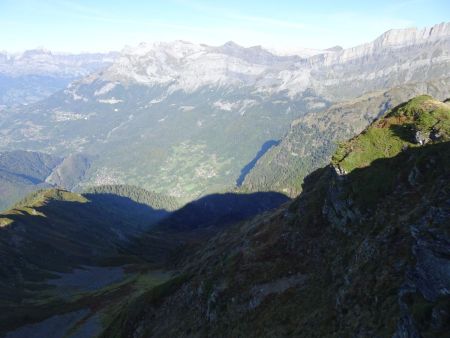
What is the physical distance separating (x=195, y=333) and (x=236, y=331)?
11202 mm

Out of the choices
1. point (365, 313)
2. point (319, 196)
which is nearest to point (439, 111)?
point (319, 196)

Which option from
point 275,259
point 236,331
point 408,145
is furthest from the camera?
point 275,259

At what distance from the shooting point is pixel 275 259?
6228 cm

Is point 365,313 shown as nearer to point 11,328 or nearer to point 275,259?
point 275,259

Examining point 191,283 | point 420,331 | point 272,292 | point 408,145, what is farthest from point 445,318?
point 191,283

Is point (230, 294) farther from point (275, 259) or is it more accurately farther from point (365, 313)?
point (365, 313)

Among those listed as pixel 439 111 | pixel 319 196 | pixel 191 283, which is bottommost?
pixel 191 283

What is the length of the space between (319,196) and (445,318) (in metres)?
45.7

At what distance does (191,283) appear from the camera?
76188 millimetres

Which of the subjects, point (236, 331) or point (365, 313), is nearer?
point (365, 313)

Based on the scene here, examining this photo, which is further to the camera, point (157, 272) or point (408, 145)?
point (157, 272)

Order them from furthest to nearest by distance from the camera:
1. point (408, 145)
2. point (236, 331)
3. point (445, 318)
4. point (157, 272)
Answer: point (157, 272)
point (408, 145)
point (236, 331)
point (445, 318)

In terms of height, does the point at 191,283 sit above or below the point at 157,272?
above

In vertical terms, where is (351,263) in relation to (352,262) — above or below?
below
